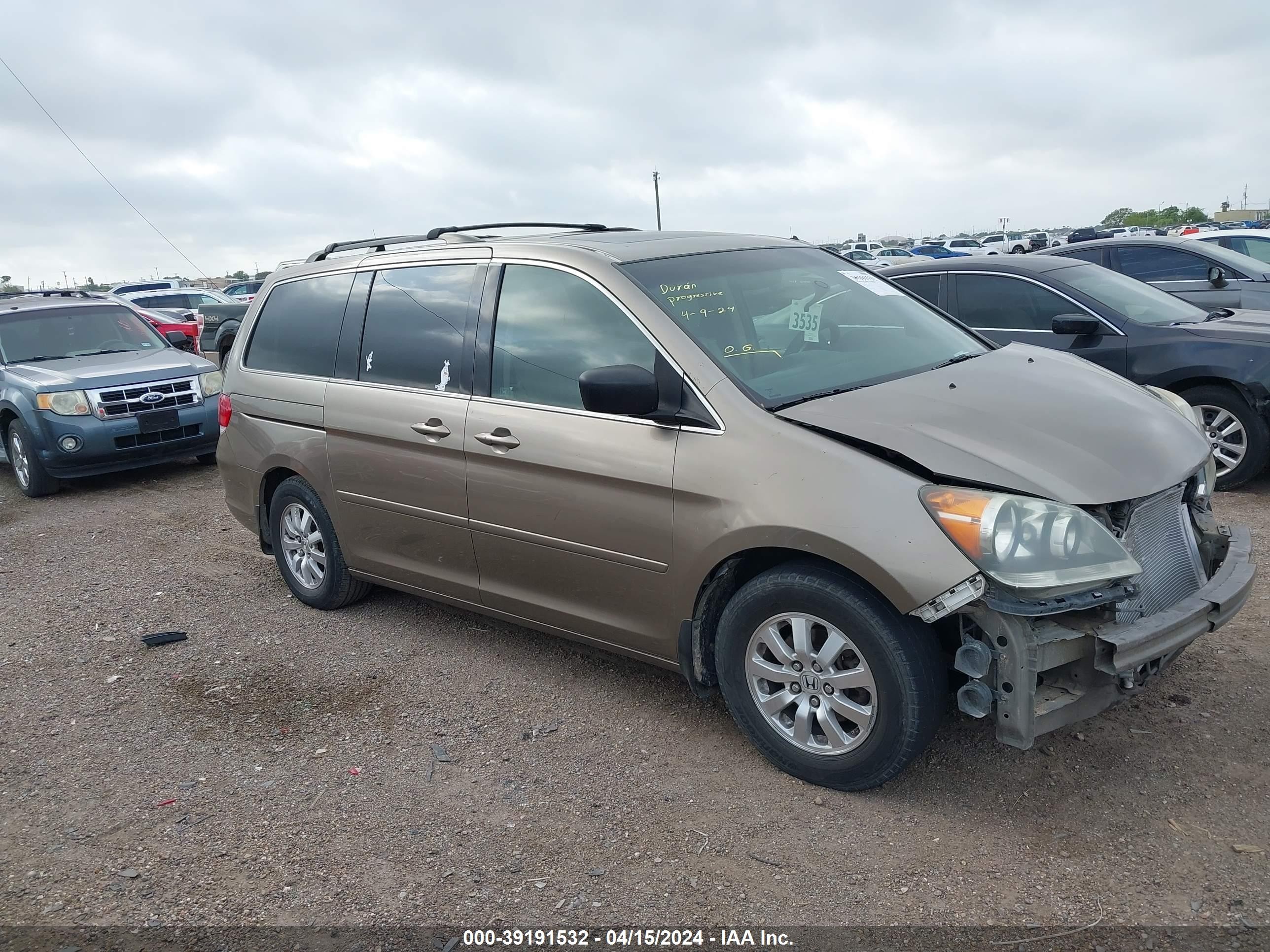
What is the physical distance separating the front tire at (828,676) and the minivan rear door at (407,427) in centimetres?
150

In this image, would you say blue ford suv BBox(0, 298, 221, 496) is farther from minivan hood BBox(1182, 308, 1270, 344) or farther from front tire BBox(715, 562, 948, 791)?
minivan hood BBox(1182, 308, 1270, 344)

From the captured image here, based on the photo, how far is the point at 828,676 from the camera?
327 cm

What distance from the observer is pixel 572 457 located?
3.86 m

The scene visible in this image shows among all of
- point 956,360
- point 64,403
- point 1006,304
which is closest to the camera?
point 956,360

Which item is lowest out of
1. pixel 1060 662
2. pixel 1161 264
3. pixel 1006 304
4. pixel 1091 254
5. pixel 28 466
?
pixel 28 466

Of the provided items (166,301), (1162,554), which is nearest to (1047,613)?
(1162,554)

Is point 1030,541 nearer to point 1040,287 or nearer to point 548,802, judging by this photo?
point 548,802

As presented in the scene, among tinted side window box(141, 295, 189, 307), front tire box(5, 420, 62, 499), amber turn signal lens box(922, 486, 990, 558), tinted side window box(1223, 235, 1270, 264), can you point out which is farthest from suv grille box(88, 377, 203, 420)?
tinted side window box(141, 295, 189, 307)

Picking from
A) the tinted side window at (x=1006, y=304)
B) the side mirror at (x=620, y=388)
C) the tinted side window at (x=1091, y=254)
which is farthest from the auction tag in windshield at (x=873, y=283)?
the tinted side window at (x=1091, y=254)

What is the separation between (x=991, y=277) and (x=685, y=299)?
14.7ft

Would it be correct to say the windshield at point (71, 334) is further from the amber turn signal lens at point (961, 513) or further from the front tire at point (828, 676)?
the amber turn signal lens at point (961, 513)

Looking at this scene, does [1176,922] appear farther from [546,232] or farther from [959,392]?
[546,232]

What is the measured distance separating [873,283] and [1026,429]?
152 centimetres

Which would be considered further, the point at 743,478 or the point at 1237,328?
the point at 1237,328
